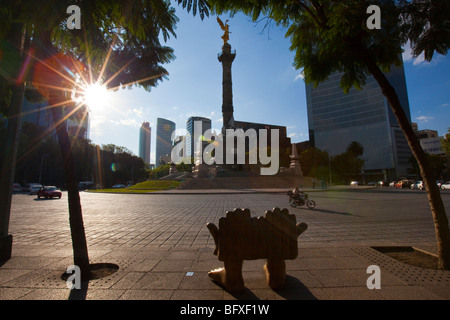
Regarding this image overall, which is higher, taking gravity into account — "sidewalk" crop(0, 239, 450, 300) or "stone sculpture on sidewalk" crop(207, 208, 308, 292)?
"stone sculpture on sidewalk" crop(207, 208, 308, 292)

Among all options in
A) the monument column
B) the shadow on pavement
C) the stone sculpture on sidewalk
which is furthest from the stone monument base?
the monument column

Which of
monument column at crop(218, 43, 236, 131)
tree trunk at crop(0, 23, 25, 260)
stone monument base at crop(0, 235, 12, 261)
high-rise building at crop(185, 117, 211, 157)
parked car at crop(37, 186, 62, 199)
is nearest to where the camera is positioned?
stone monument base at crop(0, 235, 12, 261)

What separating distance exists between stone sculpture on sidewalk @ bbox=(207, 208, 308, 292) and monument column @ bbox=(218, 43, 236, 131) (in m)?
54.0

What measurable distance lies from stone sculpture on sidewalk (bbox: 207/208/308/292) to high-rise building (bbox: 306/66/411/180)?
107 m

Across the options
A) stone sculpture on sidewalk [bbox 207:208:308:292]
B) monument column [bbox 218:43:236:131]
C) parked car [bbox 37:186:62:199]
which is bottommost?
parked car [bbox 37:186:62:199]

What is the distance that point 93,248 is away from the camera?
17.4 feet

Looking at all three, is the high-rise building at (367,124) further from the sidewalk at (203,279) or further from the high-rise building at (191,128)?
the sidewalk at (203,279)

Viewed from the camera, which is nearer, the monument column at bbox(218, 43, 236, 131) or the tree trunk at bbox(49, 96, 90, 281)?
the tree trunk at bbox(49, 96, 90, 281)

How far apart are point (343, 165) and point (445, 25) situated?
3232 inches

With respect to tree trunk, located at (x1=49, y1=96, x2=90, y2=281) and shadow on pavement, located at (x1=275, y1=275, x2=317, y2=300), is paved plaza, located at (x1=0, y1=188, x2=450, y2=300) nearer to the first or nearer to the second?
shadow on pavement, located at (x1=275, y1=275, x2=317, y2=300)

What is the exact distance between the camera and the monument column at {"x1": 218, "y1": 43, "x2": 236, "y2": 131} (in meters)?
56.6

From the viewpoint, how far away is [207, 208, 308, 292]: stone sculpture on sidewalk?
307cm

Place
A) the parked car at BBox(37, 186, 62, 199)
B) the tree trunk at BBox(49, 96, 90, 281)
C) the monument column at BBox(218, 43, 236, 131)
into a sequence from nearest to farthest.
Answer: the tree trunk at BBox(49, 96, 90, 281)
the parked car at BBox(37, 186, 62, 199)
the monument column at BBox(218, 43, 236, 131)
